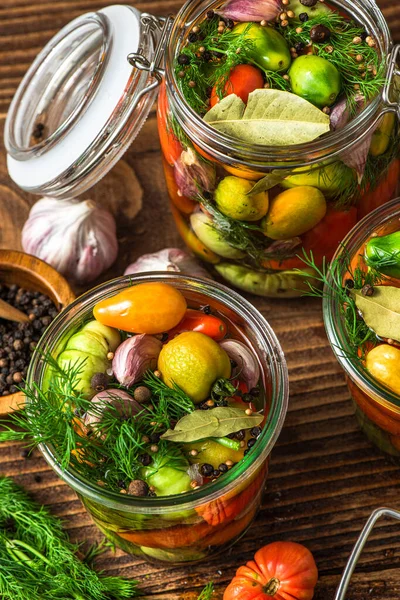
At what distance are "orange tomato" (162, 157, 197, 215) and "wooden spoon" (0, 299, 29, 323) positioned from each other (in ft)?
1.02

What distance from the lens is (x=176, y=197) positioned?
1374 millimetres

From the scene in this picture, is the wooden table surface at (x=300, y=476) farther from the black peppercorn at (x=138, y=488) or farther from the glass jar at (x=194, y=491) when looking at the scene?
the black peppercorn at (x=138, y=488)

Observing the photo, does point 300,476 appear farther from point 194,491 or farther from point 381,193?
point 381,193

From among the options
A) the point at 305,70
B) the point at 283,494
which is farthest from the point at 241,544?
the point at 305,70

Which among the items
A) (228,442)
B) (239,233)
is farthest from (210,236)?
(228,442)

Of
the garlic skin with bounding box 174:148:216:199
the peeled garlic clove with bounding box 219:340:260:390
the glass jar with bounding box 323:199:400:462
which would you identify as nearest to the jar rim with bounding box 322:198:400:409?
the glass jar with bounding box 323:199:400:462

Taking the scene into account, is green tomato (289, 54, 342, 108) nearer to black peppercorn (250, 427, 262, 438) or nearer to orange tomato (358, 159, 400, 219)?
orange tomato (358, 159, 400, 219)

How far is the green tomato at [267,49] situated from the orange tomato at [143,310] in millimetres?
348

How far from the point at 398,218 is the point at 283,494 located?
46 cm

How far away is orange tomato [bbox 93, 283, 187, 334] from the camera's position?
112cm

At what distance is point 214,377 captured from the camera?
1.08 meters

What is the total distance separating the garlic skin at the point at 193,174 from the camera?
4.04 feet

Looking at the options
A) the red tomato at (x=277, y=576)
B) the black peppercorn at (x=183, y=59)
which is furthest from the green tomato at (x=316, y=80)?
the red tomato at (x=277, y=576)

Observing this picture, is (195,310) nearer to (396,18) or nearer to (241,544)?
(241,544)
